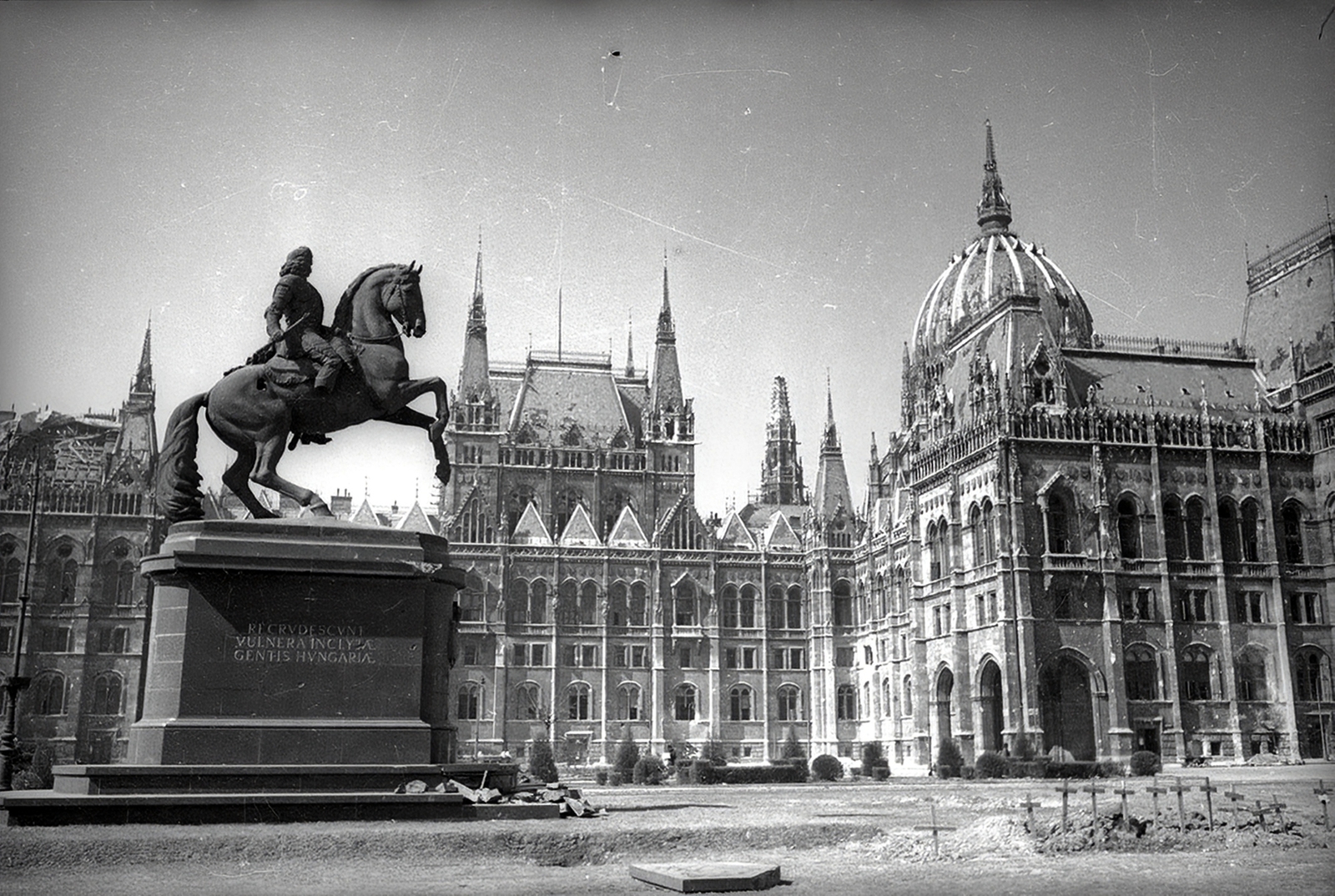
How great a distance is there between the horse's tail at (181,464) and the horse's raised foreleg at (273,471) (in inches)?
42.6

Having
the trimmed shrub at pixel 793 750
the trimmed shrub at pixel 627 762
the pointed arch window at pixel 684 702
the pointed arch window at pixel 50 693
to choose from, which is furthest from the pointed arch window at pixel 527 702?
the trimmed shrub at pixel 627 762

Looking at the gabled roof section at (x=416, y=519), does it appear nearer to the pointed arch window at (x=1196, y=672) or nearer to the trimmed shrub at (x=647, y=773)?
the trimmed shrub at (x=647, y=773)

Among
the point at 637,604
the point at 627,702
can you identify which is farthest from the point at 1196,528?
the point at 627,702

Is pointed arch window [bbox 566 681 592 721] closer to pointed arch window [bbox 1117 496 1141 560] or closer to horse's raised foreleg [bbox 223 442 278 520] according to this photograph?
pointed arch window [bbox 1117 496 1141 560]

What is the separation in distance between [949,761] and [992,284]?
45955 mm

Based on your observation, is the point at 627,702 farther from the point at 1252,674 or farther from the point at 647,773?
the point at 1252,674

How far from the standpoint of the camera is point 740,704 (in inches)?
3506

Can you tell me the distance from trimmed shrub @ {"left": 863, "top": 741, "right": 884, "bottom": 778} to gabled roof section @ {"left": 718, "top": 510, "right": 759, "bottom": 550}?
3192 centimetres

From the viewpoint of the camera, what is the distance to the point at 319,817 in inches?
656

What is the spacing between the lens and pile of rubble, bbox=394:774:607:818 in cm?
1722

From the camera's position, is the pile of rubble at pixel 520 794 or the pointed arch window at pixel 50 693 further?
the pointed arch window at pixel 50 693

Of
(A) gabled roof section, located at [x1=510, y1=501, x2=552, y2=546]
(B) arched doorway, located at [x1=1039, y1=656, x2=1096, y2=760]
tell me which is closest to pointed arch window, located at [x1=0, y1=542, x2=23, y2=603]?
(A) gabled roof section, located at [x1=510, y1=501, x2=552, y2=546]

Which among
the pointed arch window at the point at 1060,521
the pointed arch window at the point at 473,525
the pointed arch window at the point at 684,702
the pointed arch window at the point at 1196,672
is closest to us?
the pointed arch window at the point at 1196,672

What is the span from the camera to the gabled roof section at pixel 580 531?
89.4m
